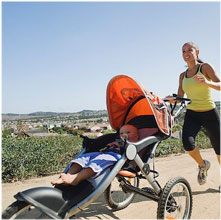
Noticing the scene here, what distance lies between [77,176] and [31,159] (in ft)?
8.71

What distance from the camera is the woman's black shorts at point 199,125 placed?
11.4ft

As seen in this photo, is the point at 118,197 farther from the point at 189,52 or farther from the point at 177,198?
the point at 189,52

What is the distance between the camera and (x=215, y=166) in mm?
5086

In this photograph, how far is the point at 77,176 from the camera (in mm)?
2254

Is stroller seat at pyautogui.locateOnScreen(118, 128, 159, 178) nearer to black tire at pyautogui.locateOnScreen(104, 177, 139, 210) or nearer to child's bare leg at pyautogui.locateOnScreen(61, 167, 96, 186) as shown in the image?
child's bare leg at pyautogui.locateOnScreen(61, 167, 96, 186)

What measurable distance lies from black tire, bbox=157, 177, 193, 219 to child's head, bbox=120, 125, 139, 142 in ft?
2.38

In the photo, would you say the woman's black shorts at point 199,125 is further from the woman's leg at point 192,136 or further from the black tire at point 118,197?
the black tire at point 118,197

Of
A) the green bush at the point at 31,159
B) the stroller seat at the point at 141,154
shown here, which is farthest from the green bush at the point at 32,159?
the stroller seat at the point at 141,154

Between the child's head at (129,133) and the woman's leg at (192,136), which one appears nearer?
the child's head at (129,133)

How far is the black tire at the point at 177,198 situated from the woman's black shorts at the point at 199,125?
2.73 feet

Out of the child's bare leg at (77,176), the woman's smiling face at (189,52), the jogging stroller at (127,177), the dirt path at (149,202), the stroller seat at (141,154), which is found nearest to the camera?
the jogging stroller at (127,177)

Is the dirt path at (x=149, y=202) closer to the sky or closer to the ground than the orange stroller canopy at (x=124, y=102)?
closer to the ground

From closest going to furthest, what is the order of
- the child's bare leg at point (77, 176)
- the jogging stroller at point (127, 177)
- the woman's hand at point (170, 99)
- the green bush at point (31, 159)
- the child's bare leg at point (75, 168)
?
the jogging stroller at point (127, 177), the child's bare leg at point (77, 176), the child's bare leg at point (75, 168), the woman's hand at point (170, 99), the green bush at point (31, 159)

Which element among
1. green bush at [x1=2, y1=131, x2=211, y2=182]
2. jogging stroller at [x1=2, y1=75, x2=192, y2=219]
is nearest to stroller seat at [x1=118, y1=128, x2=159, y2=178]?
jogging stroller at [x1=2, y1=75, x2=192, y2=219]
